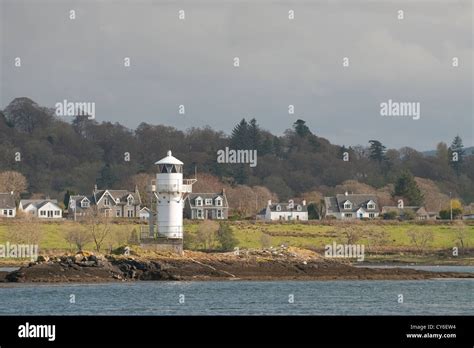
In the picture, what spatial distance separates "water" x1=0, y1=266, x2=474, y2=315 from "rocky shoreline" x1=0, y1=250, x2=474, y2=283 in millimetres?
1446

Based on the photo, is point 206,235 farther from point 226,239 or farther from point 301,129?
point 301,129

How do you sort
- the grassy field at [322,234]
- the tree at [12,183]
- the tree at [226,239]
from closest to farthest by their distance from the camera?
the tree at [226,239] → the grassy field at [322,234] → the tree at [12,183]

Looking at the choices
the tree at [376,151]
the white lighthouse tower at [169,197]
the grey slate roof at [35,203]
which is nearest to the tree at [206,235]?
the white lighthouse tower at [169,197]

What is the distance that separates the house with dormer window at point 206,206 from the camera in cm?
10925

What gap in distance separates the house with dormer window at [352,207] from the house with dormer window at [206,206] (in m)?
11.0

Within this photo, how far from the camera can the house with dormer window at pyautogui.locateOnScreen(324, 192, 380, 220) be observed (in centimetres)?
11462

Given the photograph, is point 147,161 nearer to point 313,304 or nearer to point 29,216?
point 29,216

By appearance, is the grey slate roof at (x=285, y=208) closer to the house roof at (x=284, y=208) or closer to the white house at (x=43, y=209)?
the house roof at (x=284, y=208)

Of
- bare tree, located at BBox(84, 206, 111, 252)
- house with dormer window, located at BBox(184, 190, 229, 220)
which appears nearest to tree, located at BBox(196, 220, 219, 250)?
bare tree, located at BBox(84, 206, 111, 252)

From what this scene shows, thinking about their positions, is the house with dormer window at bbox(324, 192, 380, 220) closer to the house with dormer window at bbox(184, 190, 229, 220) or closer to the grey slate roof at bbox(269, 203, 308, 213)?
the grey slate roof at bbox(269, 203, 308, 213)

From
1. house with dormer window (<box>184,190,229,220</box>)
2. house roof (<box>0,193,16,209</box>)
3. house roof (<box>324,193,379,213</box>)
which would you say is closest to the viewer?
house with dormer window (<box>184,190,229,220</box>)

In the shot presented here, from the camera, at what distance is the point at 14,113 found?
511 feet

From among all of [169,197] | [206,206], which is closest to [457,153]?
[206,206]
